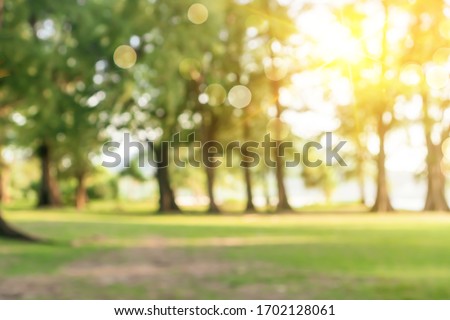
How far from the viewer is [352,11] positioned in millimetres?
12445

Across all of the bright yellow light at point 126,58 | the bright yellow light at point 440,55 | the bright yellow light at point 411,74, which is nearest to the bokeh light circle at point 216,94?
the bright yellow light at point 411,74

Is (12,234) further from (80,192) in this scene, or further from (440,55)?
(80,192)

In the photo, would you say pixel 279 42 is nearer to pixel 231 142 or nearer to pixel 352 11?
pixel 231 142

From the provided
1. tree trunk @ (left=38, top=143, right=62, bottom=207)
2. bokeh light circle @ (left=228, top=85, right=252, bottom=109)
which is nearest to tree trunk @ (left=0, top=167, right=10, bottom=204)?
tree trunk @ (left=38, top=143, right=62, bottom=207)

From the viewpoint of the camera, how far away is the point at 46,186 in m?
43.4

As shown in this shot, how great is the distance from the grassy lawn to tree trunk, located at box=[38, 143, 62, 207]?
21029mm

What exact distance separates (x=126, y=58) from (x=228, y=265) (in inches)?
213

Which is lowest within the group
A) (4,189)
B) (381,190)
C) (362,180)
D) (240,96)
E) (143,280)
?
(143,280)

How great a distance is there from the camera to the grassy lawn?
10.6m

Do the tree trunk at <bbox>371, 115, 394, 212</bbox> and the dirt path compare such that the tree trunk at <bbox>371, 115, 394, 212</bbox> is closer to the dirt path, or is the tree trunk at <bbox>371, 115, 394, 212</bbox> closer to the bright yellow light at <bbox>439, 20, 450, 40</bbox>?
the dirt path

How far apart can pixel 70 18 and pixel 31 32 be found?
2722 millimetres

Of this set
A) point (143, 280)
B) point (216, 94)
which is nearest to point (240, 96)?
point (216, 94)

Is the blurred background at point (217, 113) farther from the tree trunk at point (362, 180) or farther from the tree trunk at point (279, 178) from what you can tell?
the tree trunk at point (362, 180)
